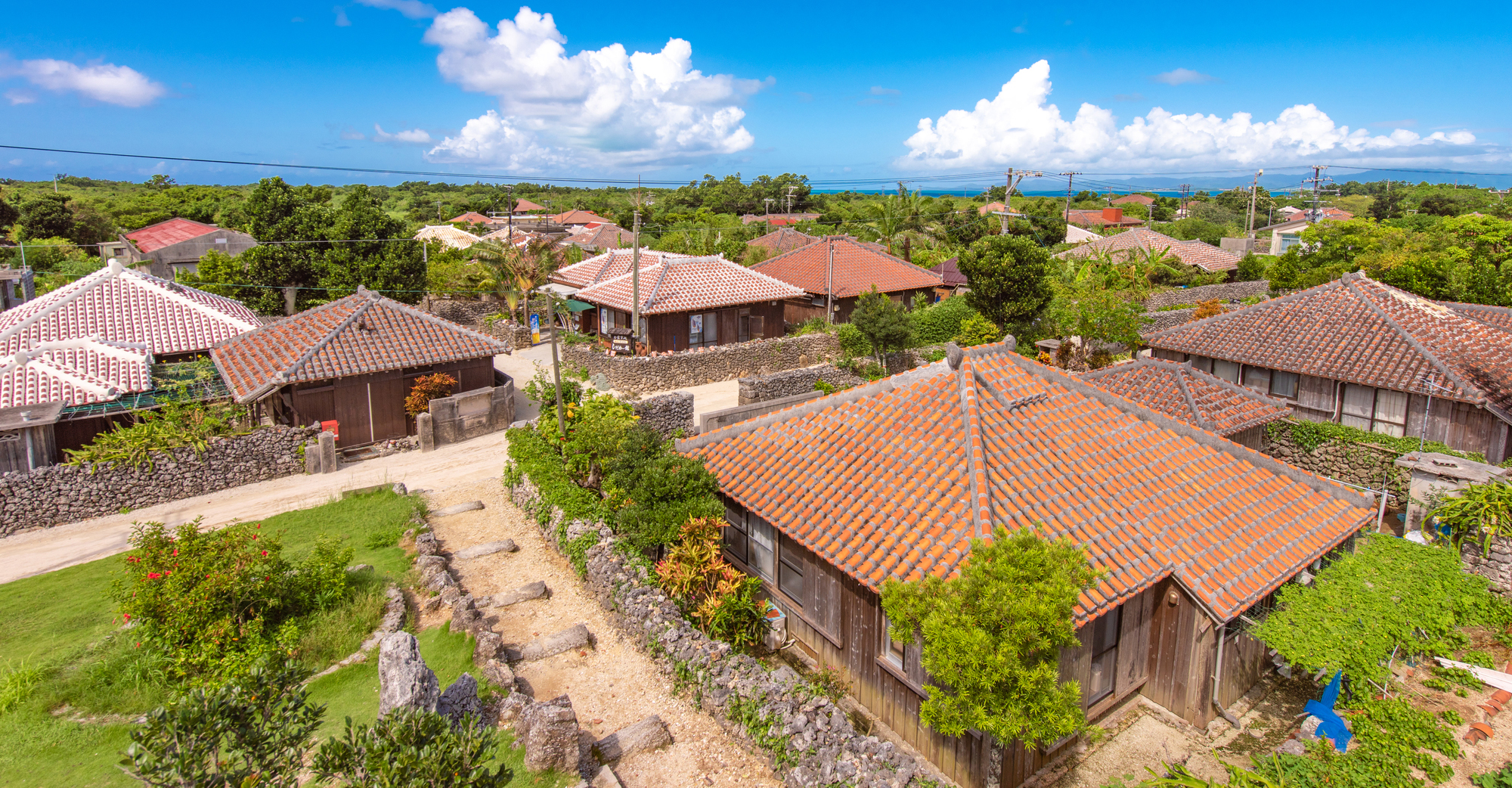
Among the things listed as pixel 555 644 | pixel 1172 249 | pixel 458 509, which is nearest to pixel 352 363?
pixel 458 509

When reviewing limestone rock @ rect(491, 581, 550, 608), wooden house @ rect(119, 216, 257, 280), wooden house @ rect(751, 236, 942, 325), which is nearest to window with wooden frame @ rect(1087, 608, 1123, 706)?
limestone rock @ rect(491, 581, 550, 608)

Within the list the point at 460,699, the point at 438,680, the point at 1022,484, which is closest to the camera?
the point at 460,699

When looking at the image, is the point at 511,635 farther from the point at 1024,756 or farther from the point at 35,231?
the point at 35,231

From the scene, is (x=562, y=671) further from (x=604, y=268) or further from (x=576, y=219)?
(x=576, y=219)

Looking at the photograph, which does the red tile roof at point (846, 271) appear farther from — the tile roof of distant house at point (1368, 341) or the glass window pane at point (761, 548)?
the glass window pane at point (761, 548)

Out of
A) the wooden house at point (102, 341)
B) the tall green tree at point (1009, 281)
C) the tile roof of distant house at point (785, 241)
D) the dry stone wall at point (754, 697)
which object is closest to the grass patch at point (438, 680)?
the dry stone wall at point (754, 697)
